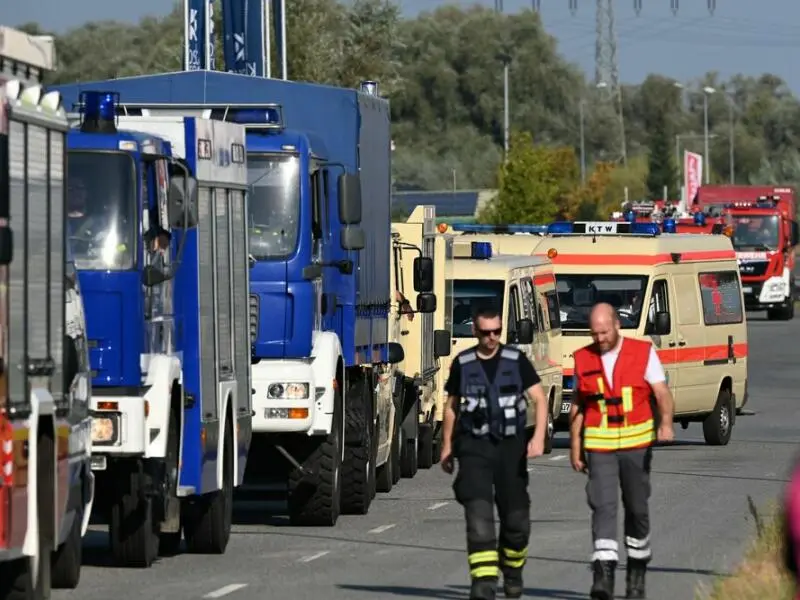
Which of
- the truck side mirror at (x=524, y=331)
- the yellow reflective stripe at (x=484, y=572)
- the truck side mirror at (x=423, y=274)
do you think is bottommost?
the yellow reflective stripe at (x=484, y=572)

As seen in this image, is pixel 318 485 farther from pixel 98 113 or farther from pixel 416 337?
pixel 416 337

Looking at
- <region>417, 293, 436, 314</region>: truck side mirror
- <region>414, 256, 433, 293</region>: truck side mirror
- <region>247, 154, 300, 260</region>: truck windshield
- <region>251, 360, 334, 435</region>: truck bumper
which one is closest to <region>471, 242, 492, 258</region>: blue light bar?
<region>414, 256, 433, 293</region>: truck side mirror

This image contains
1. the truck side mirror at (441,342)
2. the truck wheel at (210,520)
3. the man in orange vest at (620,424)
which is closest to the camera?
the man in orange vest at (620,424)

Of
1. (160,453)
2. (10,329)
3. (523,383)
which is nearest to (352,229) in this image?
(160,453)

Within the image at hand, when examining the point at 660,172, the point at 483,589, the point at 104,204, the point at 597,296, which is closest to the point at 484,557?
the point at 483,589

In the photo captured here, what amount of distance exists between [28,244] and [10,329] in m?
0.52

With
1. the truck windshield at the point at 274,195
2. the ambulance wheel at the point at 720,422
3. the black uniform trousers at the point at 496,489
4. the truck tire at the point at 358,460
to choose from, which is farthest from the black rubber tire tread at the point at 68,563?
the ambulance wheel at the point at 720,422

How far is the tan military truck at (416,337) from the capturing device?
22.5 meters

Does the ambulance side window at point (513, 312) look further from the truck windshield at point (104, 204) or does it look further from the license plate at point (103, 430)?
the license plate at point (103, 430)

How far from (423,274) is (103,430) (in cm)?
931

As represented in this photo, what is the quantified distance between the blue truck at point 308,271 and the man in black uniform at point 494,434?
467cm

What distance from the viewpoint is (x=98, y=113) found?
1380 cm

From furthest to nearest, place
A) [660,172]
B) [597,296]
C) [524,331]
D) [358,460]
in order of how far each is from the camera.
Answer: [660,172] < [597,296] < [524,331] < [358,460]

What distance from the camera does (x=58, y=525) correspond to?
37.7 feet
